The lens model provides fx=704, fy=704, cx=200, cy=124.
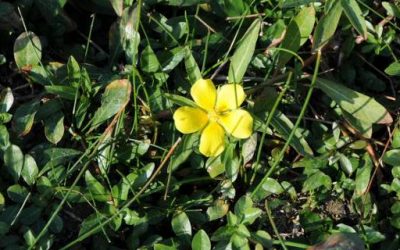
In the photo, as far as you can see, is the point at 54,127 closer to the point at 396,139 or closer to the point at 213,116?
the point at 213,116

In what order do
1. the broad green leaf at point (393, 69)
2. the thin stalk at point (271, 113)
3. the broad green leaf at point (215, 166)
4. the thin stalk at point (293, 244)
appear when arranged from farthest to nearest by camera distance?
the broad green leaf at point (393, 69), the broad green leaf at point (215, 166), the thin stalk at point (293, 244), the thin stalk at point (271, 113)

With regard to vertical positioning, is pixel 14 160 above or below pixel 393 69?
below

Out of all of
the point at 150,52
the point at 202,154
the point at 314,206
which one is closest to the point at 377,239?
the point at 314,206

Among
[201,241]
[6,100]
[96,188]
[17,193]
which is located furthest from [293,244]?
[6,100]

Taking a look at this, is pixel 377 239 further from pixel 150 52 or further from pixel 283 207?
pixel 150 52

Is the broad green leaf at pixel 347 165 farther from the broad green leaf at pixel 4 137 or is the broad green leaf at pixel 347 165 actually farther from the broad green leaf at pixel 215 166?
the broad green leaf at pixel 4 137

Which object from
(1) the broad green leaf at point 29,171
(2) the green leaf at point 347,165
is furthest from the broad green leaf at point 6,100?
(2) the green leaf at point 347,165

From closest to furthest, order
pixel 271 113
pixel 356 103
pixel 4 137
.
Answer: pixel 271 113 → pixel 4 137 → pixel 356 103
